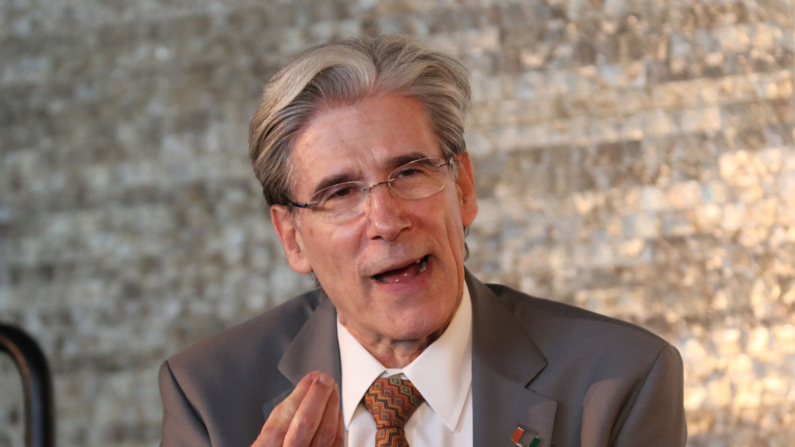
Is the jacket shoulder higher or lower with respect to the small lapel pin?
higher

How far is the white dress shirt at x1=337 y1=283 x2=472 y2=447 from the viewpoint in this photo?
1249 mm

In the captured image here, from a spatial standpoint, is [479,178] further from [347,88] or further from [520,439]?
[520,439]

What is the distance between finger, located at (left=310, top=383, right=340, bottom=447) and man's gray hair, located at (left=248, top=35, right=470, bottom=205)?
0.45 metres

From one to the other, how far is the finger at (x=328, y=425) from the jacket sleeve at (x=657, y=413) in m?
0.51

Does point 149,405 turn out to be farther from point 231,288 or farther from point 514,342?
point 514,342

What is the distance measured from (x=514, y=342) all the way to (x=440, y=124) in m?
0.44

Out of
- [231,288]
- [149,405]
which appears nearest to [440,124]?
[231,288]

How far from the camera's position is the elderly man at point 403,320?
1.20 metres

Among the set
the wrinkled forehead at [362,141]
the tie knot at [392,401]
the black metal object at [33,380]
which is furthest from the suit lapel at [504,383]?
the black metal object at [33,380]

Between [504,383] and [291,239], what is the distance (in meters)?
0.51

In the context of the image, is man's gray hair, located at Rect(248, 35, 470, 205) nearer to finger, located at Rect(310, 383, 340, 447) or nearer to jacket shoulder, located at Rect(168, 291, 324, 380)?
jacket shoulder, located at Rect(168, 291, 324, 380)

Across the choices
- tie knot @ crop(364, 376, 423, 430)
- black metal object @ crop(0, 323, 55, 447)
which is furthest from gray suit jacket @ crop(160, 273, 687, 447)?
black metal object @ crop(0, 323, 55, 447)

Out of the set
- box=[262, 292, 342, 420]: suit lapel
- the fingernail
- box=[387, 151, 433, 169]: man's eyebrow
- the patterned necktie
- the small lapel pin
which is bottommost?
the small lapel pin

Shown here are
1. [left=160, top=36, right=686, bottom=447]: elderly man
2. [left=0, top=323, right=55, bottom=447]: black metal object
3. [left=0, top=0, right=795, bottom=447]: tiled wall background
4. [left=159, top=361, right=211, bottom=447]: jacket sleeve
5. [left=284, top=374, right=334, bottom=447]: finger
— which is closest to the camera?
[left=284, top=374, right=334, bottom=447]: finger
